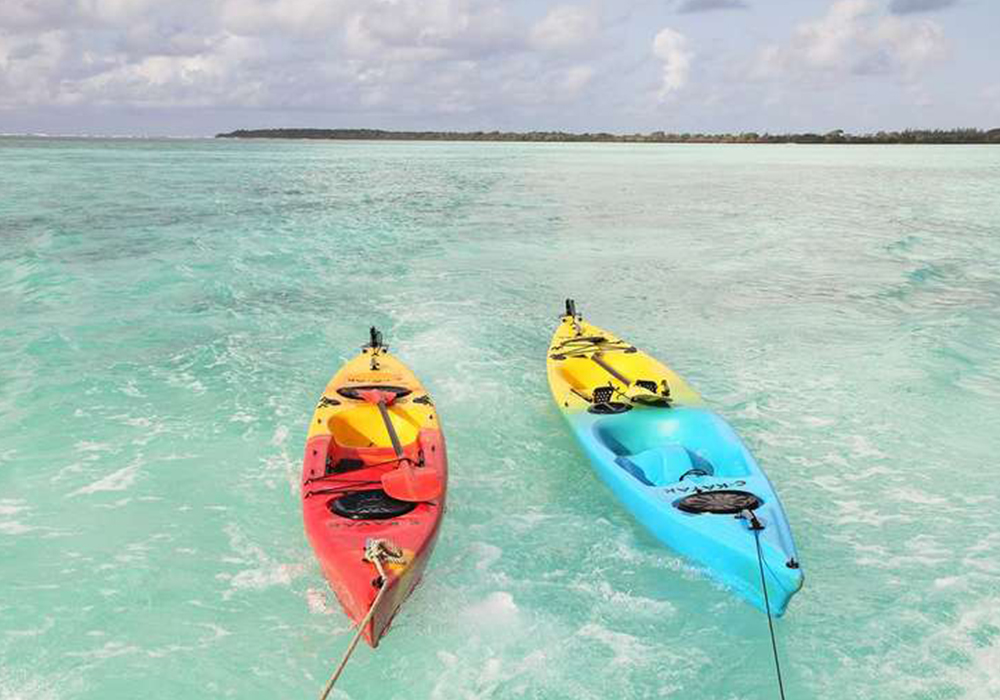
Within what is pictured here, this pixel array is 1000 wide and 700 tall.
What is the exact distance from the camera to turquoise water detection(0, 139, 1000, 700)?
6.54m

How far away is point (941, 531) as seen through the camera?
27.3ft

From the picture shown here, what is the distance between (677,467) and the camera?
8.65m

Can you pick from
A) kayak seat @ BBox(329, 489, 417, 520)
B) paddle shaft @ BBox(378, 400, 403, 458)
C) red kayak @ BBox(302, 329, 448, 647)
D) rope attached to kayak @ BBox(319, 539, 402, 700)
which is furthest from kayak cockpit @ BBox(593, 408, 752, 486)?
rope attached to kayak @ BBox(319, 539, 402, 700)

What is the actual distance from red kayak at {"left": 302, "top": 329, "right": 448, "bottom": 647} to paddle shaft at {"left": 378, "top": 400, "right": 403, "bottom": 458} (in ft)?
0.05

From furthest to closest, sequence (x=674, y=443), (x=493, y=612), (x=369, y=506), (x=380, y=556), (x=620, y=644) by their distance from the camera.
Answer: (x=674, y=443), (x=369, y=506), (x=493, y=612), (x=620, y=644), (x=380, y=556)

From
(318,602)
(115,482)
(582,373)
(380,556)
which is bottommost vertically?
(115,482)

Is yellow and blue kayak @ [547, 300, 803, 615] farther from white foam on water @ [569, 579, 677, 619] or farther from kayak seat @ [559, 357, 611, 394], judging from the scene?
white foam on water @ [569, 579, 677, 619]

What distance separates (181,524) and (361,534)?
3.06m

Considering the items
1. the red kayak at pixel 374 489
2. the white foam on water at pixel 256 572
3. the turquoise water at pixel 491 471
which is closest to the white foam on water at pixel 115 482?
the turquoise water at pixel 491 471

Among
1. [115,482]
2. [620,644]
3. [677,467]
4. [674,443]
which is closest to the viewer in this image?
[620,644]

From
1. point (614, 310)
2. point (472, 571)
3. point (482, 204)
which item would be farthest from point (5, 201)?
point (472, 571)

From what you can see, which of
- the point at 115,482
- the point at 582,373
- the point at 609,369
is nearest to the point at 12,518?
the point at 115,482

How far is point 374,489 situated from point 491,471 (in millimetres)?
2411

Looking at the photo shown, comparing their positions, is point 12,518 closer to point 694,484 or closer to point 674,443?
point 694,484
